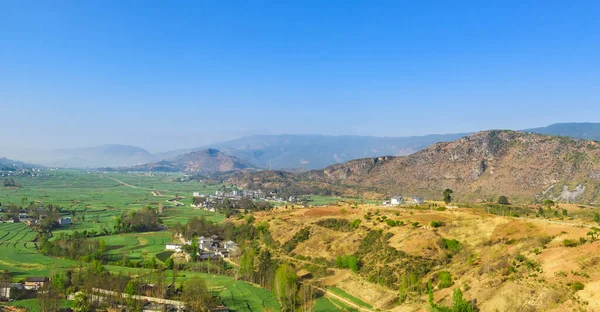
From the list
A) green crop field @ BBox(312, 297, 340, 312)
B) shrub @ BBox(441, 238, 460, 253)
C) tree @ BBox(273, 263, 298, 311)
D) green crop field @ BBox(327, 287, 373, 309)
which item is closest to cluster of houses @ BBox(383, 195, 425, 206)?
shrub @ BBox(441, 238, 460, 253)

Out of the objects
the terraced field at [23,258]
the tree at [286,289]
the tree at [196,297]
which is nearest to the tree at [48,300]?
the tree at [196,297]

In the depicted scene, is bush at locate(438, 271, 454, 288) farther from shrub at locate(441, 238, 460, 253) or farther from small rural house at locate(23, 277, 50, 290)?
small rural house at locate(23, 277, 50, 290)

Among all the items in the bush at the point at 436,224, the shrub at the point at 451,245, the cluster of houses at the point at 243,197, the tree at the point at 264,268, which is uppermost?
the bush at the point at 436,224

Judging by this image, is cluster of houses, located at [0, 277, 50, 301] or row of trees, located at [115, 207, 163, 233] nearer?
cluster of houses, located at [0, 277, 50, 301]

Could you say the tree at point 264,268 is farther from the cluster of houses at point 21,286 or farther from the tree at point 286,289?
the cluster of houses at point 21,286

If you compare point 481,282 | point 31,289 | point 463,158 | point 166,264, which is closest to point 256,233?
point 166,264

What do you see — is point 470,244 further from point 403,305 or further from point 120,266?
point 120,266

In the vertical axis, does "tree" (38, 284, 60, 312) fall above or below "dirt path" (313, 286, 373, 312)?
above
